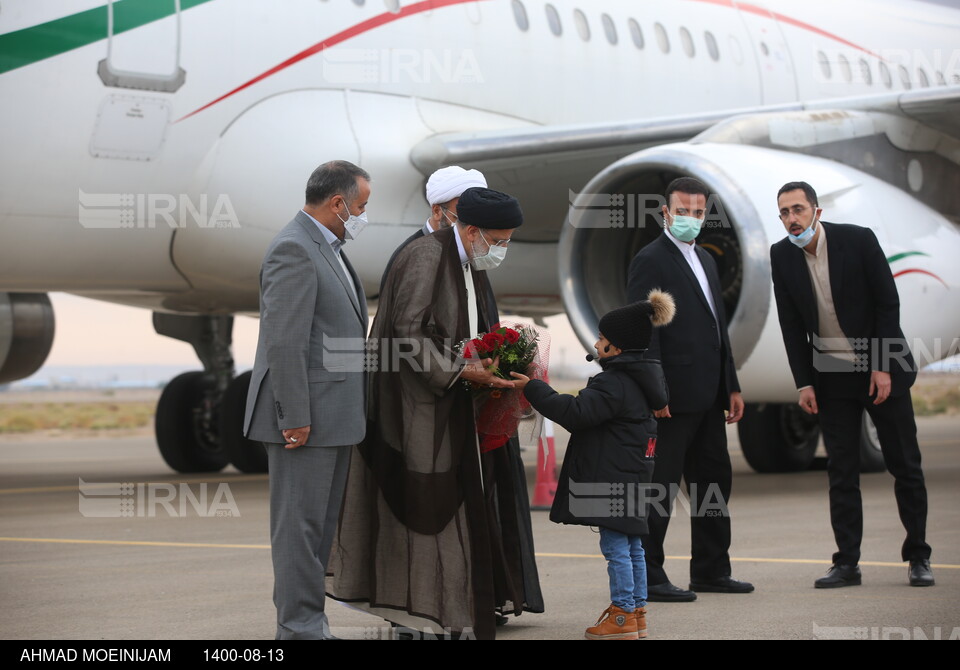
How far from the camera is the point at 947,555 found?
5699 millimetres

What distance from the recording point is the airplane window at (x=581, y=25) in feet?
32.4

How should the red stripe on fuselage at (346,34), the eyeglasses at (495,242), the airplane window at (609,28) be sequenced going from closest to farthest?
1. the eyeglasses at (495,242)
2. the red stripe on fuselage at (346,34)
3. the airplane window at (609,28)

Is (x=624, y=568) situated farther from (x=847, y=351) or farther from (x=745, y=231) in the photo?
(x=745, y=231)

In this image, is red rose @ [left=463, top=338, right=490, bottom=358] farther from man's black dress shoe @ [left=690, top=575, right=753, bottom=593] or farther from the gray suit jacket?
man's black dress shoe @ [left=690, top=575, right=753, bottom=593]

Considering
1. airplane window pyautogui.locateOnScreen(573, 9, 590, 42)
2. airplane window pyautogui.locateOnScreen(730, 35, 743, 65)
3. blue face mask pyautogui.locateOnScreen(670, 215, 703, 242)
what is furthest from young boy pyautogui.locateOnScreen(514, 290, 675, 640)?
airplane window pyautogui.locateOnScreen(730, 35, 743, 65)

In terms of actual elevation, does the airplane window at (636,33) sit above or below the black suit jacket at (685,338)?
above

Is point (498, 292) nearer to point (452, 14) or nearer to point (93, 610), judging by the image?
point (452, 14)

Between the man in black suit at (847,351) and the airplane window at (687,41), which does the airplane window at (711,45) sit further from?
the man in black suit at (847,351)

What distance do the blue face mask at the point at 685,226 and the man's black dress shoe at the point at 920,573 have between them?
4.68 feet

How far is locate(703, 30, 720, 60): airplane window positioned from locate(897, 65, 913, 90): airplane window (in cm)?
271

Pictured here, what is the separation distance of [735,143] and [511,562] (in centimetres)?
428

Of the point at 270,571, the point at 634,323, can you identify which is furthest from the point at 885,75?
the point at 634,323

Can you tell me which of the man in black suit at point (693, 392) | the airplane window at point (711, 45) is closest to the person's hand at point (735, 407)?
the man in black suit at point (693, 392)

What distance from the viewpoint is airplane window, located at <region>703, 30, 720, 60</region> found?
11031 mm
